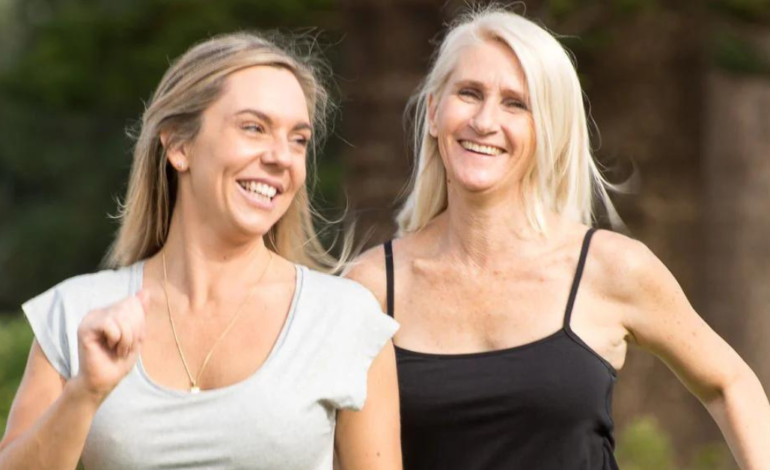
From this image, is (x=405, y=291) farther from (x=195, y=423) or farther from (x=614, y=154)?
(x=614, y=154)

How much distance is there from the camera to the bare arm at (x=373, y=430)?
3605 mm

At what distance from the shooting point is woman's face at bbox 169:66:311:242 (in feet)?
11.7

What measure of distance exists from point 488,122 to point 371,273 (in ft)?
1.63

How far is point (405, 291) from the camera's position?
4.21 m

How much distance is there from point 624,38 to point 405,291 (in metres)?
4.42

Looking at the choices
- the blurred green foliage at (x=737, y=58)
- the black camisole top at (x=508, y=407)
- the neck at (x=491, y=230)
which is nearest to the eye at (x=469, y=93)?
the neck at (x=491, y=230)

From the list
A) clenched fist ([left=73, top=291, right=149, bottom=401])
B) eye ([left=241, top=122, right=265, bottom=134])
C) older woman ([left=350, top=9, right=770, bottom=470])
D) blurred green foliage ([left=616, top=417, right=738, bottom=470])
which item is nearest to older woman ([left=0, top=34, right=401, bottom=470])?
eye ([left=241, top=122, right=265, bottom=134])

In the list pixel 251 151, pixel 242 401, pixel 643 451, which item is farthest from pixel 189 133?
pixel 643 451

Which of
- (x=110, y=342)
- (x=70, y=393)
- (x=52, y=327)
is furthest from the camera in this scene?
(x=52, y=327)

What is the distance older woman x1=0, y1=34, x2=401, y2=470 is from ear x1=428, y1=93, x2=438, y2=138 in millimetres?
548

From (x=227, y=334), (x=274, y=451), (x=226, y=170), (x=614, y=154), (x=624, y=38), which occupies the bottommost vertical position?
(x=274, y=451)

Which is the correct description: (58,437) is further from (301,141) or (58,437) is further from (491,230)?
(491,230)

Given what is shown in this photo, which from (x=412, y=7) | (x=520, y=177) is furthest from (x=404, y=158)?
(x=520, y=177)

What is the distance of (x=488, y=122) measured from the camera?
4.07 metres
